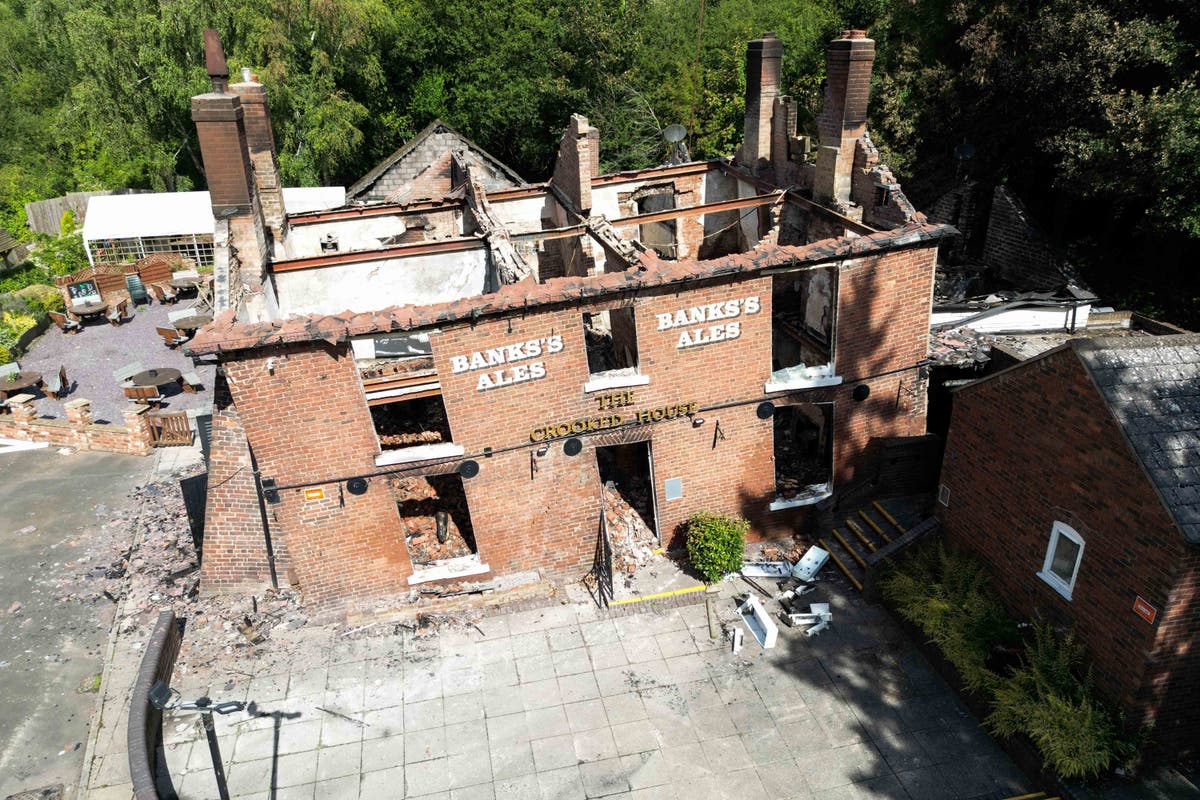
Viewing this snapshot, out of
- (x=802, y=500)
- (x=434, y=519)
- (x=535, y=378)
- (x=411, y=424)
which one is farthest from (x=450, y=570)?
(x=802, y=500)

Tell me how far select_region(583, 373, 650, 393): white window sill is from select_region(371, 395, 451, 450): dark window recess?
423cm

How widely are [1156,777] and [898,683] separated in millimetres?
2973

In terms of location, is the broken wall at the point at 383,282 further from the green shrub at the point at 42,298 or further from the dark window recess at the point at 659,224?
the green shrub at the point at 42,298

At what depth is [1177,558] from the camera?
315 inches

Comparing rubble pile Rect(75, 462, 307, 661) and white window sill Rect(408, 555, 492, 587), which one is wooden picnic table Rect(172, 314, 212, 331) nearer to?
rubble pile Rect(75, 462, 307, 661)

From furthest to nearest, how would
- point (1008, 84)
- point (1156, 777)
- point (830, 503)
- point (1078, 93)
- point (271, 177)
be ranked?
point (1008, 84) → point (1078, 93) → point (271, 177) → point (830, 503) → point (1156, 777)

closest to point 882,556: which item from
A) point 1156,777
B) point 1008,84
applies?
point 1156,777

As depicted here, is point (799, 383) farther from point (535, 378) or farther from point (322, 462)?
→ point (322, 462)

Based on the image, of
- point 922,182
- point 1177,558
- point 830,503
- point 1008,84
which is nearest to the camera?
point 1177,558

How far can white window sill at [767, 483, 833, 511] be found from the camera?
528 inches

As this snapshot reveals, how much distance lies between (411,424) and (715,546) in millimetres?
7282

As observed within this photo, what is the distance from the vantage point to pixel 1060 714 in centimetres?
900

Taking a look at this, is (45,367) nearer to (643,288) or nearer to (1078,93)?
(643,288)

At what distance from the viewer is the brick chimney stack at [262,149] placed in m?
14.6
